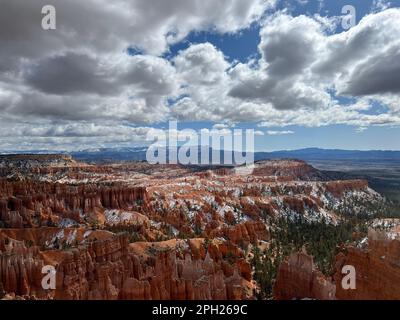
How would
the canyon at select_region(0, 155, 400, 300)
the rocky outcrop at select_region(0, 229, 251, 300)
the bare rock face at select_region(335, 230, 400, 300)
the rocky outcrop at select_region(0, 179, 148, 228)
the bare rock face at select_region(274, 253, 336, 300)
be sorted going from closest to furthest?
the bare rock face at select_region(335, 230, 400, 300), the bare rock face at select_region(274, 253, 336, 300), the rocky outcrop at select_region(0, 229, 251, 300), the canyon at select_region(0, 155, 400, 300), the rocky outcrop at select_region(0, 179, 148, 228)

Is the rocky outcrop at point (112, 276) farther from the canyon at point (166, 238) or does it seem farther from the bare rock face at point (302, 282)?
the bare rock face at point (302, 282)

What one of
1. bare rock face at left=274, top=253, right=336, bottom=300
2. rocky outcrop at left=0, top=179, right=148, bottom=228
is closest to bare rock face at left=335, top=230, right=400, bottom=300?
bare rock face at left=274, top=253, right=336, bottom=300

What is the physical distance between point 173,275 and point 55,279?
10.6 m

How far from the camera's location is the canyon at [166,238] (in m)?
29.0

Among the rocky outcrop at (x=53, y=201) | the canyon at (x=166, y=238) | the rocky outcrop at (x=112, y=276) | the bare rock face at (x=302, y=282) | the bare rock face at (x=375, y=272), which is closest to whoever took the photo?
the bare rock face at (x=375, y=272)

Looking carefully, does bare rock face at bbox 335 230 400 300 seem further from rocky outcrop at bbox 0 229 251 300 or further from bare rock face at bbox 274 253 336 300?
rocky outcrop at bbox 0 229 251 300

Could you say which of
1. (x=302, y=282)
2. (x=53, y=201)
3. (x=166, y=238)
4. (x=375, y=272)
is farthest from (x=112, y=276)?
(x=53, y=201)

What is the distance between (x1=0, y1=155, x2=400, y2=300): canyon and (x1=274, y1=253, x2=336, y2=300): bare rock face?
0.08m

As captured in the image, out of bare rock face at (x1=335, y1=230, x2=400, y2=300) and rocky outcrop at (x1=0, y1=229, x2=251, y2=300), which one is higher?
bare rock face at (x1=335, y1=230, x2=400, y2=300)

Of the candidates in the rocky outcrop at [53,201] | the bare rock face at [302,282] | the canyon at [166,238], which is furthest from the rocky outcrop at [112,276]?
the rocky outcrop at [53,201]

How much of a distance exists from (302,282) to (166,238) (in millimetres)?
32015

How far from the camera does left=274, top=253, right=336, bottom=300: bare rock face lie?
27.8 metres

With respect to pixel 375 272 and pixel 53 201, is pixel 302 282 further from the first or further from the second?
pixel 53 201

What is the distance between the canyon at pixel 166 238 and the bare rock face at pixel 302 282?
85mm
